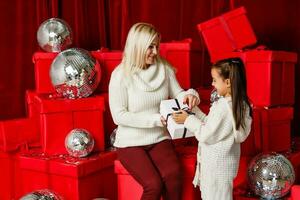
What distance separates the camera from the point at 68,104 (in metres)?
2.34

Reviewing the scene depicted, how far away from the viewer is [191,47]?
2.47 meters

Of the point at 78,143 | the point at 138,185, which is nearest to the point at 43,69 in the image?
the point at 78,143

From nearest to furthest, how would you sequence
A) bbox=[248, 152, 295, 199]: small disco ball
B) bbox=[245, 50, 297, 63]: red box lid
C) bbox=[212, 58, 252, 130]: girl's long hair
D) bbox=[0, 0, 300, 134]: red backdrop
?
1. bbox=[212, 58, 252, 130]: girl's long hair
2. bbox=[248, 152, 295, 199]: small disco ball
3. bbox=[245, 50, 297, 63]: red box lid
4. bbox=[0, 0, 300, 134]: red backdrop

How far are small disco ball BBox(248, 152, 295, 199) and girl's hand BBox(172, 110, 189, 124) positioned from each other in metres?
0.38

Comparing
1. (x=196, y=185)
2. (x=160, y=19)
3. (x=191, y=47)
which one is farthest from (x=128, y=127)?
(x=160, y=19)

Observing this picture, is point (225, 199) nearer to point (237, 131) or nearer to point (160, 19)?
point (237, 131)

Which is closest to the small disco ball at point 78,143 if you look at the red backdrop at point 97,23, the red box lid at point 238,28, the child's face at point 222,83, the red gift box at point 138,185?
the red gift box at point 138,185

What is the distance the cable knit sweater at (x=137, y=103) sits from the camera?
1989 millimetres

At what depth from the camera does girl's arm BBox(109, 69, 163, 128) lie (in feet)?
6.46

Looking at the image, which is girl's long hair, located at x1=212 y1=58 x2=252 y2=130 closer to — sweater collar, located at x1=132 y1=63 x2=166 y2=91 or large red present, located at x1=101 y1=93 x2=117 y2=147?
sweater collar, located at x1=132 y1=63 x2=166 y2=91

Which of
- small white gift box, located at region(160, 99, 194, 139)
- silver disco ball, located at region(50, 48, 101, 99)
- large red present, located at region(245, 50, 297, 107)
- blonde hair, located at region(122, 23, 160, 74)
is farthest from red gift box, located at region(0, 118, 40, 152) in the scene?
large red present, located at region(245, 50, 297, 107)

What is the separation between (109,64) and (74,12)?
2.96 feet

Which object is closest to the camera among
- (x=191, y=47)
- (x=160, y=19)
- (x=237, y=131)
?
(x=237, y=131)

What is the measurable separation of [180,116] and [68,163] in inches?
25.1
